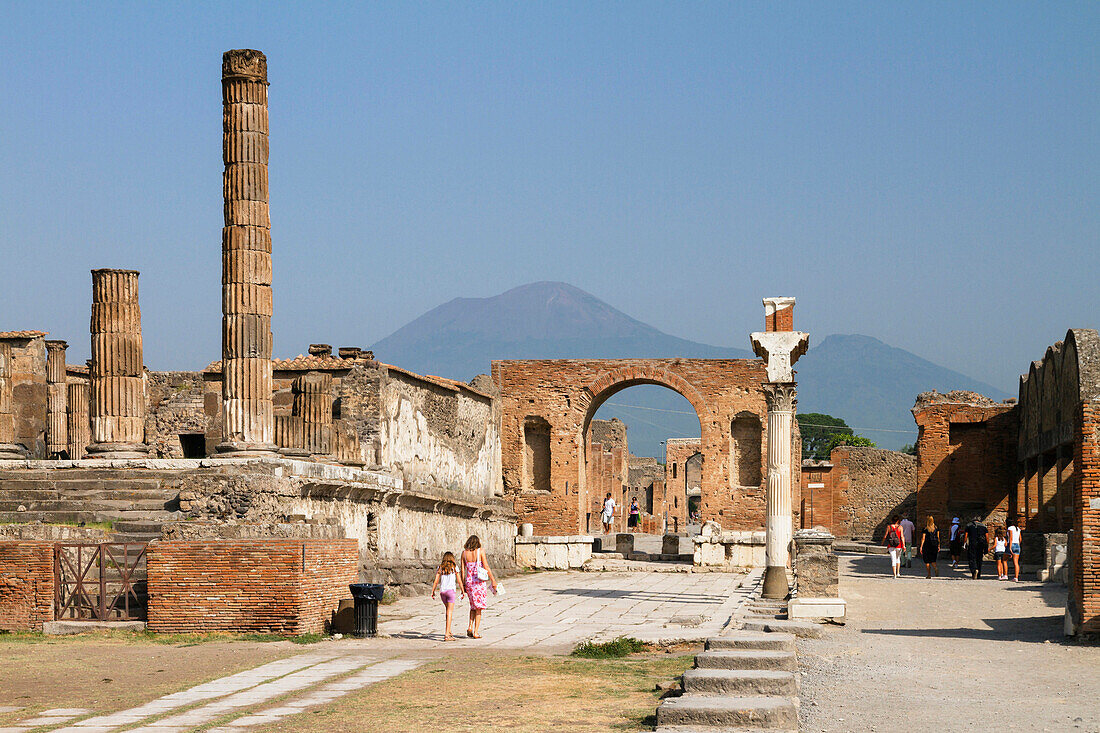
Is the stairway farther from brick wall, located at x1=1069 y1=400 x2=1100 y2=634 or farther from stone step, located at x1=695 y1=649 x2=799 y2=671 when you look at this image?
brick wall, located at x1=1069 y1=400 x2=1100 y2=634

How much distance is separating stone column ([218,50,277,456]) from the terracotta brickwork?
23878 millimetres

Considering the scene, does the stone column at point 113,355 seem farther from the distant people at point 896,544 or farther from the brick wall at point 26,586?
the distant people at point 896,544

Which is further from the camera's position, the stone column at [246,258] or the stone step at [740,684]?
the stone column at [246,258]

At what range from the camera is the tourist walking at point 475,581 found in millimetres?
14438

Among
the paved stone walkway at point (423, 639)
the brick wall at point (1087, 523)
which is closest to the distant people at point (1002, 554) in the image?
the paved stone walkway at point (423, 639)

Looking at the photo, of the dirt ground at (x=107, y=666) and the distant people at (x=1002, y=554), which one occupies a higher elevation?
the dirt ground at (x=107, y=666)

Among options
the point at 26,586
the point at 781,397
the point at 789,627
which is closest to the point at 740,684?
the point at 789,627

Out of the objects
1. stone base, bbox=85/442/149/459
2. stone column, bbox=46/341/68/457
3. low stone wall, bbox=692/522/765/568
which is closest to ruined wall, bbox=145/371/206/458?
stone column, bbox=46/341/68/457

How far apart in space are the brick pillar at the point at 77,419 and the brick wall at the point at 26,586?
1320 cm

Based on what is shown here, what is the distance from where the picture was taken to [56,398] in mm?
28125

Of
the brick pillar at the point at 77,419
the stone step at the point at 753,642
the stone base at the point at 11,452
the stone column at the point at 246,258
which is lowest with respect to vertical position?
the stone step at the point at 753,642

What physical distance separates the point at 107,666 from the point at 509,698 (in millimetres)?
4136

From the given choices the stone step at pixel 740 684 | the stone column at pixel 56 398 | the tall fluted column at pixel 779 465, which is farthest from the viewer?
the stone column at pixel 56 398

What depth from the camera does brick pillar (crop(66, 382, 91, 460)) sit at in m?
27.4
